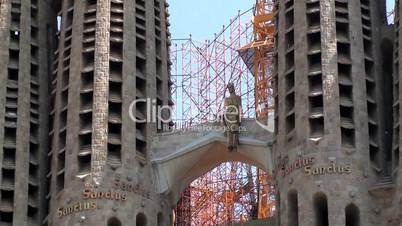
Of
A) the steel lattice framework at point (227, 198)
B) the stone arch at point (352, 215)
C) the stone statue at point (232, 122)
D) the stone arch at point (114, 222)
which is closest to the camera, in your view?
the stone arch at point (352, 215)

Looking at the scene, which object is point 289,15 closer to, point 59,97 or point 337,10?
Answer: point 337,10

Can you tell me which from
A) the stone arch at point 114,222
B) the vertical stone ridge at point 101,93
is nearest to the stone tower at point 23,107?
the vertical stone ridge at point 101,93

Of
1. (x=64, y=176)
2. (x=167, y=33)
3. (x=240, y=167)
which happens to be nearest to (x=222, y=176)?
(x=240, y=167)

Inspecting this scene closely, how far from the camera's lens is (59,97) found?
252 feet

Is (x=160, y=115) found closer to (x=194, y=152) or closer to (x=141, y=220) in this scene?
(x=194, y=152)

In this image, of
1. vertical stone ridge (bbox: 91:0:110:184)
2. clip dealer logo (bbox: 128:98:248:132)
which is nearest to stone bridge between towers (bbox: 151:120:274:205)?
clip dealer logo (bbox: 128:98:248:132)

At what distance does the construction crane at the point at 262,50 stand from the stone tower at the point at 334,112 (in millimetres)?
11631

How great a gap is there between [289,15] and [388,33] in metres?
4.83

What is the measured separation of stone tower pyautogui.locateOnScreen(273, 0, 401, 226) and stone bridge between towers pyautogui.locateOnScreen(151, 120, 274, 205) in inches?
73.5

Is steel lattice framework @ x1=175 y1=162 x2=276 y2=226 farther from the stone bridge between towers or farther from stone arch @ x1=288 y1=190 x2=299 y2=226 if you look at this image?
stone arch @ x1=288 y1=190 x2=299 y2=226

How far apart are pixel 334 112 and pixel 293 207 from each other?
4.69 meters

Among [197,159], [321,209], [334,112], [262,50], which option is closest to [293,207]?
[321,209]

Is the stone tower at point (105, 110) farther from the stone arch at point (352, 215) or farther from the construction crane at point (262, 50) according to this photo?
the construction crane at point (262, 50)

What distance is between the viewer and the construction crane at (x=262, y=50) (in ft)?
290
